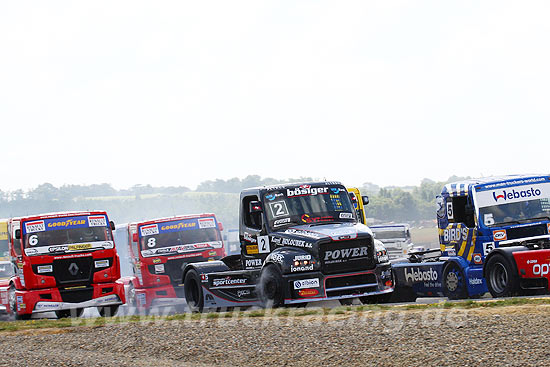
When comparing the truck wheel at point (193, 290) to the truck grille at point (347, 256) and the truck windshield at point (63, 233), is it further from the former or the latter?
the truck grille at point (347, 256)

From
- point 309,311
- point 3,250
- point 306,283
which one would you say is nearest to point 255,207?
point 306,283

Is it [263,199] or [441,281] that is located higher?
[263,199]

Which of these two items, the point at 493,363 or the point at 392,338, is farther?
the point at 392,338

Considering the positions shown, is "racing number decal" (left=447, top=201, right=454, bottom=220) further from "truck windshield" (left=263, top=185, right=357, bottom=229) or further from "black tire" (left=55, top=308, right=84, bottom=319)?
"black tire" (left=55, top=308, right=84, bottom=319)

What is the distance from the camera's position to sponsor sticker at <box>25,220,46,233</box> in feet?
65.5

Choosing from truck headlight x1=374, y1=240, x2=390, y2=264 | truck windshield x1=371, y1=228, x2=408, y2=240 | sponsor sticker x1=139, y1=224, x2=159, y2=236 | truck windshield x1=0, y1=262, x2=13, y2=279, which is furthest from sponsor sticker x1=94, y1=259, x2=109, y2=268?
truck windshield x1=371, y1=228, x2=408, y2=240

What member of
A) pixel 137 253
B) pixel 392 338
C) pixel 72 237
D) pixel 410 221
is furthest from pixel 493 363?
pixel 410 221

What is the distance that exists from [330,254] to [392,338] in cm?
491

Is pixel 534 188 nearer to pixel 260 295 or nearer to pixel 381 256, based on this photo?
pixel 381 256

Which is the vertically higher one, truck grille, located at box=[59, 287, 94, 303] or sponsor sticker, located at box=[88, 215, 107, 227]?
sponsor sticker, located at box=[88, 215, 107, 227]

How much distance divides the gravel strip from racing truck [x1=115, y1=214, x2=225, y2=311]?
10.1 metres

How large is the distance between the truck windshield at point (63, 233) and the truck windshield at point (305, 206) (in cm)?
594

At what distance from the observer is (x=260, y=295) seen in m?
16.2

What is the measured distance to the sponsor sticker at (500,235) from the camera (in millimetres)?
16438
